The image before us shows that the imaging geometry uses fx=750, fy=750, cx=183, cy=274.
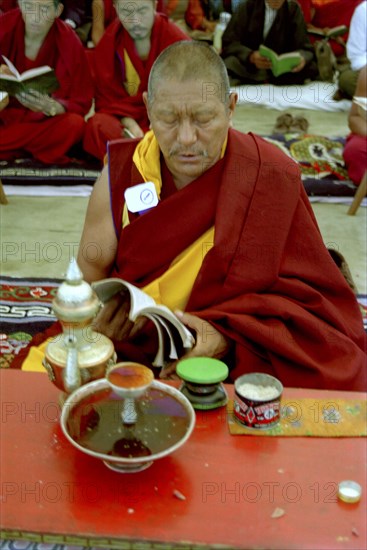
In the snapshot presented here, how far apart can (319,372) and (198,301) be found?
1.31ft

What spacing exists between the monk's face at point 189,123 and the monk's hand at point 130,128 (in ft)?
8.45

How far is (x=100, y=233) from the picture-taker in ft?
7.41

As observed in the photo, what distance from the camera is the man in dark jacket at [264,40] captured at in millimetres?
7094

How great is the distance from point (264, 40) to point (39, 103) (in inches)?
130

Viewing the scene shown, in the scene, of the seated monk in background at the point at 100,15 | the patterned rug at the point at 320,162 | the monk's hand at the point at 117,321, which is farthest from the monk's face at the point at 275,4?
the monk's hand at the point at 117,321

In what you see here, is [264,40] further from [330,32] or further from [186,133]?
[186,133]

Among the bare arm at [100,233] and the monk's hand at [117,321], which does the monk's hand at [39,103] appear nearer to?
the bare arm at [100,233]

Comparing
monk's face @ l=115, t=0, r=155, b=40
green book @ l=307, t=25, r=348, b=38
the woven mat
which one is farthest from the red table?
green book @ l=307, t=25, r=348, b=38

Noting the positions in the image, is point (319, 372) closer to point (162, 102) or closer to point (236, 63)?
point (162, 102)

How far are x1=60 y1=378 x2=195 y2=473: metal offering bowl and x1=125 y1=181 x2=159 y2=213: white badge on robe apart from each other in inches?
26.6

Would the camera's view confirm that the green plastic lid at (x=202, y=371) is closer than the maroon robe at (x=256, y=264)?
Yes

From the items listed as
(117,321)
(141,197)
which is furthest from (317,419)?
(141,197)

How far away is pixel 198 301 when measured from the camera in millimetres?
2180

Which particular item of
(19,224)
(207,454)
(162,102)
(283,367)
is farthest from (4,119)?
(207,454)
